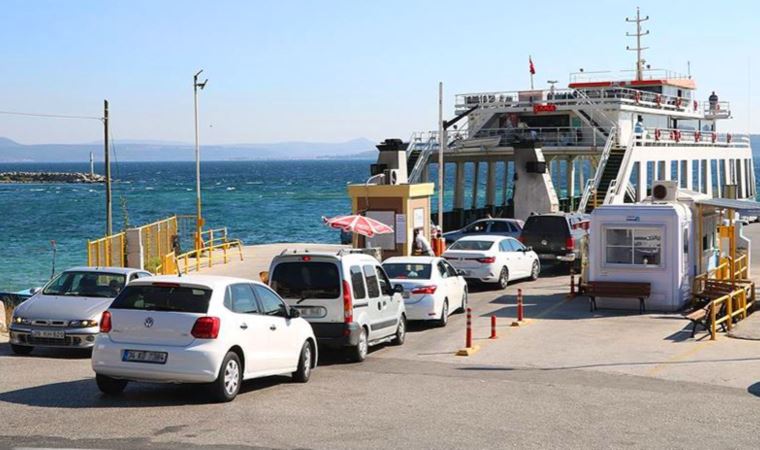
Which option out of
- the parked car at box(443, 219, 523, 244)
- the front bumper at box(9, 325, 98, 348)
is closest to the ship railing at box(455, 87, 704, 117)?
the parked car at box(443, 219, 523, 244)

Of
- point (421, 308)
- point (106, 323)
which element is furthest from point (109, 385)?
point (421, 308)

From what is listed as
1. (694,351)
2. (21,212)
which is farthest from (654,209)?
(21,212)

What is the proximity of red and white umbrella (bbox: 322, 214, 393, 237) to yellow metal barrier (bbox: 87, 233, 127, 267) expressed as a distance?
5.08m

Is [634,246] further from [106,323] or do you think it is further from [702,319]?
[106,323]

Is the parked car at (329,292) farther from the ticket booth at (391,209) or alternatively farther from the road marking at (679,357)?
the ticket booth at (391,209)

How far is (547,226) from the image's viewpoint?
1273 inches

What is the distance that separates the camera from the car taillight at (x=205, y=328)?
12055 mm

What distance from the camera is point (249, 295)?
13227mm

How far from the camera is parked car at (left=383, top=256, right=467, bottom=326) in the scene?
2092 centimetres

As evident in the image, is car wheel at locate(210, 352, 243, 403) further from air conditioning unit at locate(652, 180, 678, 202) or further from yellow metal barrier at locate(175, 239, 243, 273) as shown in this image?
yellow metal barrier at locate(175, 239, 243, 273)

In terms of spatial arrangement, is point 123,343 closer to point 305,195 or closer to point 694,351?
point 694,351

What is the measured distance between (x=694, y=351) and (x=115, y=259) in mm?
15260

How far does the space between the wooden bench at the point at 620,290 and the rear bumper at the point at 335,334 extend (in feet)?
29.1

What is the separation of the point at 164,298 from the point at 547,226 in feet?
69.8
